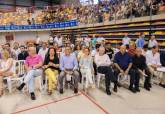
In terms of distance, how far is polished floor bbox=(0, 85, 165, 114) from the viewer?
3490 mm

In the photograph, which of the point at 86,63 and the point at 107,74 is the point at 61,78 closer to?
the point at 86,63

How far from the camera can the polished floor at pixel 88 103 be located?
349 centimetres

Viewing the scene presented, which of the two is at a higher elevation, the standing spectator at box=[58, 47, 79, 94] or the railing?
the railing

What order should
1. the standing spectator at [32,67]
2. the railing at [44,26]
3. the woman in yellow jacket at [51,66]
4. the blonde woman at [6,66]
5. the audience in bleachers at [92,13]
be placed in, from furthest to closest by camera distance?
1. the railing at [44,26]
2. the audience in bleachers at [92,13]
3. the blonde woman at [6,66]
4. the woman in yellow jacket at [51,66]
5. the standing spectator at [32,67]

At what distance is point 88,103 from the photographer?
151 inches

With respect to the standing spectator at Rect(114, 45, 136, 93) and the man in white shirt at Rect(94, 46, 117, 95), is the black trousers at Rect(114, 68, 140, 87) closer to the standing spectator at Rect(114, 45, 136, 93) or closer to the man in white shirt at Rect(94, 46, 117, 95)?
the standing spectator at Rect(114, 45, 136, 93)

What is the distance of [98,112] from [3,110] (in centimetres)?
173

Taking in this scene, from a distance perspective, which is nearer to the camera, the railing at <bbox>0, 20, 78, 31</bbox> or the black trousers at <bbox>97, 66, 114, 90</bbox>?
the black trousers at <bbox>97, 66, 114, 90</bbox>

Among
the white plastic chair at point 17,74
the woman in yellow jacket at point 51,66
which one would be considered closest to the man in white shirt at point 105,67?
the woman in yellow jacket at point 51,66

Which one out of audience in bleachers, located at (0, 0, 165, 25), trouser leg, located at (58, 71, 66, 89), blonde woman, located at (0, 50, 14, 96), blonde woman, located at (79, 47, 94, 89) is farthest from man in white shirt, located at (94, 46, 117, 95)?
audience in bleachers, located at (0, 0, 165, 25)

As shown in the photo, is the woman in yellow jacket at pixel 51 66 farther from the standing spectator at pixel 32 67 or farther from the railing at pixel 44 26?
the railing at pixel 44 26

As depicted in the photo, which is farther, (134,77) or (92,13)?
(92,13)

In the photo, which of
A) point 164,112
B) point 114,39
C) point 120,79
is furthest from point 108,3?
point 164,112

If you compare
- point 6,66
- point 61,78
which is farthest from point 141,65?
point 6,66
